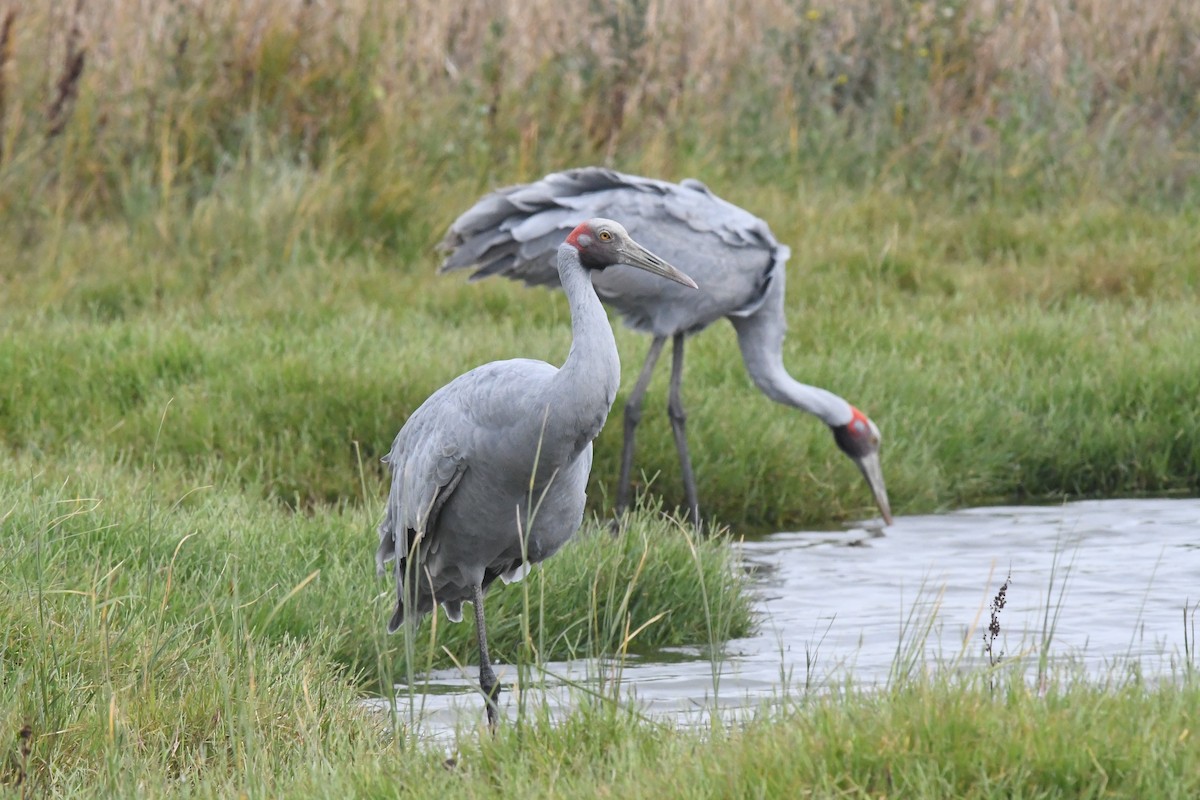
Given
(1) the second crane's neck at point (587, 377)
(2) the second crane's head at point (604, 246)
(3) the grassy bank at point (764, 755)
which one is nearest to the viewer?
(3) the grassy bank at point (764, 755)

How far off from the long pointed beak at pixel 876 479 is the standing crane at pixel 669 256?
3.6 inches

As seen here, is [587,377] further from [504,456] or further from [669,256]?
[669,256]

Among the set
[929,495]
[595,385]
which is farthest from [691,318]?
[595,385]

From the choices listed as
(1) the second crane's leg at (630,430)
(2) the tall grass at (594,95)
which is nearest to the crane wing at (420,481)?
(1) the second crane's leg at (630,430)

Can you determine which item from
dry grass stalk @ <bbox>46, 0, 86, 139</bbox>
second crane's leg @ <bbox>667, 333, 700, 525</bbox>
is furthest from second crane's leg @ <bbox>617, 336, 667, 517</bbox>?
dry grass stalk @ <bbox>46, 0, 86, 139</bbox>

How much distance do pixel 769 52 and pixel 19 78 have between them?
4.76 m

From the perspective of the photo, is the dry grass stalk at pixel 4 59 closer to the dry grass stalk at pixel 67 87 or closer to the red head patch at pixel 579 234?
the dry grass stalk at pixel 67 87

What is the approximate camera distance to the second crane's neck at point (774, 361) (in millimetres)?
7246

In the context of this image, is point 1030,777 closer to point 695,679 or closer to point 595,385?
point 595,385

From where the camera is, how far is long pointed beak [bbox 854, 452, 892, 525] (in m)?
6.86

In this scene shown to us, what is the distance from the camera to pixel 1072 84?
10.8 metres

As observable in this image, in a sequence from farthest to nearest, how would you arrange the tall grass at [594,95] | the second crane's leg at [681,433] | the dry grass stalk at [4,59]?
the tall grass at [594,95], the dry grass stalk at [4,59], the second crane's leg at [681,433]

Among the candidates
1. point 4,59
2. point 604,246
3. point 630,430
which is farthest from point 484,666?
point 4,59

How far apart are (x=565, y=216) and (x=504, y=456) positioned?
3042 millimetres
